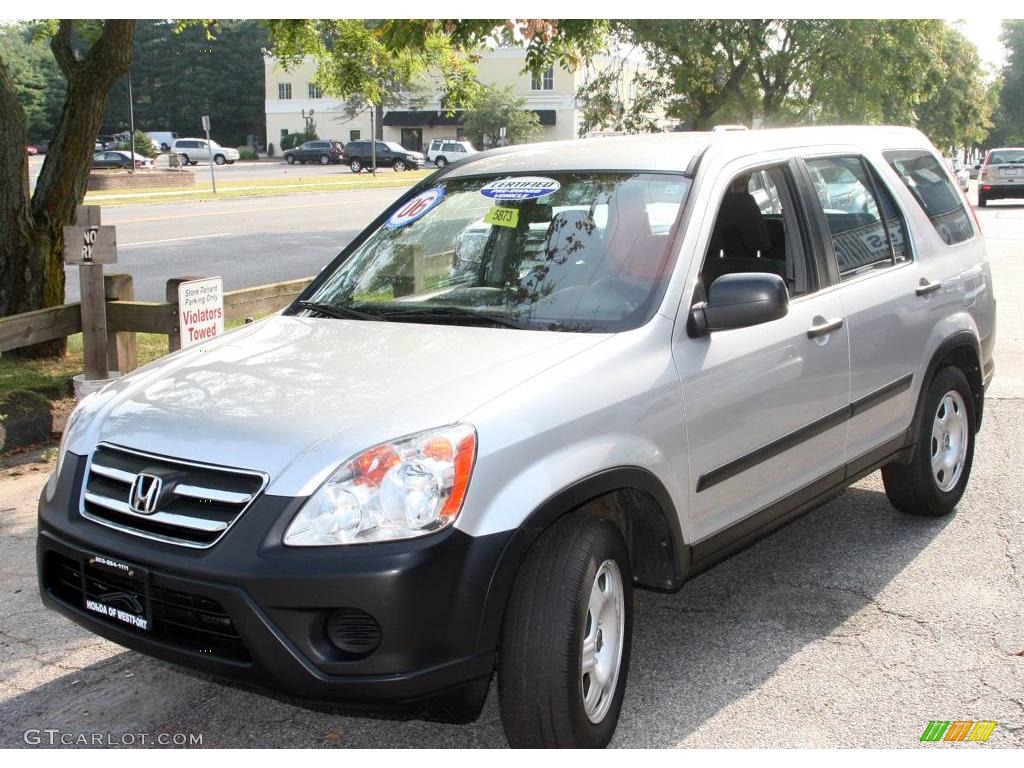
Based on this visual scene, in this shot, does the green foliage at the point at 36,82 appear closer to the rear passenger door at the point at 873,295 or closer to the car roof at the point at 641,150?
the car roof at the point at 641,150

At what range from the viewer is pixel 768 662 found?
4180 mm

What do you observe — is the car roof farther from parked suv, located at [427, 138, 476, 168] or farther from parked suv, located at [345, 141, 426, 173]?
parked suv, located at [427, 138, 476, 168]

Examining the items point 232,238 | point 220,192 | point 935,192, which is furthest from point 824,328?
point 220,192

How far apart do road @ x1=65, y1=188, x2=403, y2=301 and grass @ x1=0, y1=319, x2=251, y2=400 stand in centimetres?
375

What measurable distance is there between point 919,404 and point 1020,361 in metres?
5.14

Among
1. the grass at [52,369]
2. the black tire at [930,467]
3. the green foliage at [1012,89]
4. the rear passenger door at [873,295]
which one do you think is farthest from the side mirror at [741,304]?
the green foliage at [1012,89]

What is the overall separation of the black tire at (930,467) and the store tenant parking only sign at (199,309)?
4.36 metres

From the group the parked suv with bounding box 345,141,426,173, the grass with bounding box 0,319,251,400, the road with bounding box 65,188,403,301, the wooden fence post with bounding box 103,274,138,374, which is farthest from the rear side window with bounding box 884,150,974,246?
the parked suv with bounding box 345,141,426,173

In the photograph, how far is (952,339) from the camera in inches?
215

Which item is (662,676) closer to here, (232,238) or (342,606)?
(342,606)

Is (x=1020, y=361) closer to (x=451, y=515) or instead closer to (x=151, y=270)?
(x=451, y=515)

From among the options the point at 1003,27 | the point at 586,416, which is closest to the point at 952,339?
the point at 586,416

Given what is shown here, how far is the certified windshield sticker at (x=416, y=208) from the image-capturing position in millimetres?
4777

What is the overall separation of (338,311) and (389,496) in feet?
4.90
